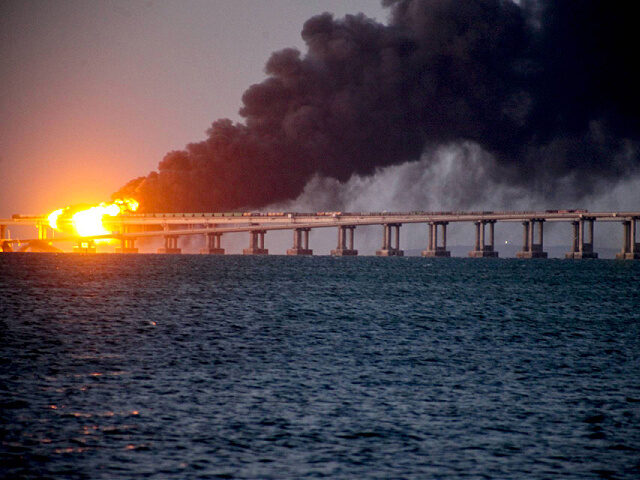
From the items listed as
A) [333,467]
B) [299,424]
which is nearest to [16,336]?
[299,424]

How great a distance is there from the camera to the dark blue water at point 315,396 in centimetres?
2242

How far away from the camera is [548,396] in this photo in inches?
1252

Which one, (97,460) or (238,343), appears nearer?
(97,460)

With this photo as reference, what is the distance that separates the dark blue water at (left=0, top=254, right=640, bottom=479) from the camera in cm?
2242

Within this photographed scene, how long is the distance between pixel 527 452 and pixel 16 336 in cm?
3303

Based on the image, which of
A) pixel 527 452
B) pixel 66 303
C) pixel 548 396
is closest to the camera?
pixel 527 452

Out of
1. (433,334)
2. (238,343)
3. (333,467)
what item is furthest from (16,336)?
(333,467)

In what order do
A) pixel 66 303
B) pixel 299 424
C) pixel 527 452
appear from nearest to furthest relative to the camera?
pixel 527 452 → pixel 299 424 → pixel 66 303

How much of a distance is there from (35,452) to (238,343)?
79.1ft

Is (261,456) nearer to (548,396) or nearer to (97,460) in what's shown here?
(97,460)

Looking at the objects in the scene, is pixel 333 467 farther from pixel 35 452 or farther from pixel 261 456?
A: pixel 35 452

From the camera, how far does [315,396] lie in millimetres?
30859

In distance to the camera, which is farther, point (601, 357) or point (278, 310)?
point (278, 310)

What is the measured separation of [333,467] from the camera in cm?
2186
